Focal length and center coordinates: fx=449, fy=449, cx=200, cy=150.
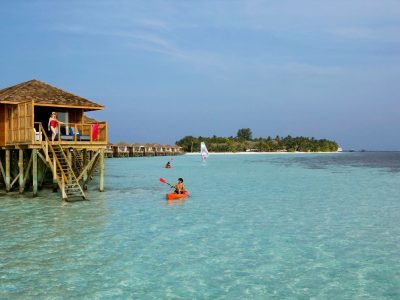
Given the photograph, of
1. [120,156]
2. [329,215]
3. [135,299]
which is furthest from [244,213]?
[120,156]

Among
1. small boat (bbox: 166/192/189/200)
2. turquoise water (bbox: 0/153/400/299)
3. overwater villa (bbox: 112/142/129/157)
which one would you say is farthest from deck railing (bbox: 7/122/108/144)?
overwater villa (bbox: 112/142/129/157)

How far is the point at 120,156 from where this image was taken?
11150cm

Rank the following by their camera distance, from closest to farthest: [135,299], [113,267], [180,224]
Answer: [135,299]
[113,267]
[180,224]

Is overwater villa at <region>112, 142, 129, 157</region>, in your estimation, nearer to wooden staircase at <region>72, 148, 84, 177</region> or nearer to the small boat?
wooden staircase at <region>72, 148, 84, 177</region>

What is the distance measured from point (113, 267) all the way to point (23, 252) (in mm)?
3045

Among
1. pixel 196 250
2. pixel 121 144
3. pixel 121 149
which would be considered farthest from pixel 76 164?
pixel 121 144

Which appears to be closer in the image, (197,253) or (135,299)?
(135,299)

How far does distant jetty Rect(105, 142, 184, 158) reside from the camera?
108200 mm

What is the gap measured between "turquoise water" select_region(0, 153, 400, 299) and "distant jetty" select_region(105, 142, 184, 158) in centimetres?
8297

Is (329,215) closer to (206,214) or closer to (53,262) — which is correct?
(206,214)

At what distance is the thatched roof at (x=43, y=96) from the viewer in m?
25.0

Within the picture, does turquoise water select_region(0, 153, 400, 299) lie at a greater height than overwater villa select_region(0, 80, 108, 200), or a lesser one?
lesser

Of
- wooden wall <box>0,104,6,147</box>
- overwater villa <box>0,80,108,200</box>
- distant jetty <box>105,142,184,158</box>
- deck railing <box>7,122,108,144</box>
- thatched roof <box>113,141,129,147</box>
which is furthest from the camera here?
thatched roof <box>113,141,129,147</box>

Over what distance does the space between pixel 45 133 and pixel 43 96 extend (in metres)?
3.95
